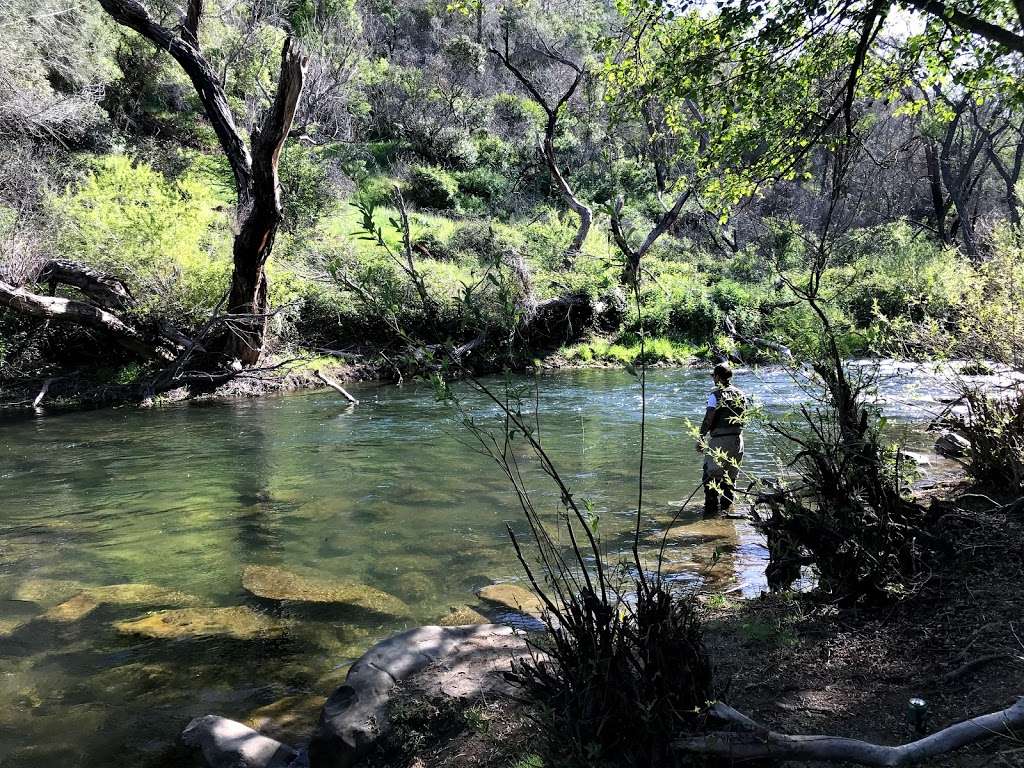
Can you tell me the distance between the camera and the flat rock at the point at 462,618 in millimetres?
5633

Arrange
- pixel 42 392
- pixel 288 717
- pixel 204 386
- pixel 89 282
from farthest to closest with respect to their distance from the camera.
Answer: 1. pixel 204 386
2. pixel 89 282
3. pixel 42 392
4. pixel 288 717

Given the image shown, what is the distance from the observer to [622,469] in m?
10.9

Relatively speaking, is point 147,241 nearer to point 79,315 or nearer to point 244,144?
point 79,315

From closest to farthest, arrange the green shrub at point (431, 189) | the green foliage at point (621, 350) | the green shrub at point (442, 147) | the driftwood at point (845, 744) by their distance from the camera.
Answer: the driftwood at point (845, 744) → the green foliage at point (621, 350) → the green shrub at point (431, 189) → the green shrub at point (442, 147)

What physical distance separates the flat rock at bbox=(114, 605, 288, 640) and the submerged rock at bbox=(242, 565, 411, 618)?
41 cm

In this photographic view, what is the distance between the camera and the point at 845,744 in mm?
2574

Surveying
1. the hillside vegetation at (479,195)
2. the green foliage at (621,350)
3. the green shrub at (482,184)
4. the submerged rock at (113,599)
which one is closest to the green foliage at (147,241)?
the hillside vegetation at (479,195)

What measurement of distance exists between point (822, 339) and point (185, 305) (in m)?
15.7

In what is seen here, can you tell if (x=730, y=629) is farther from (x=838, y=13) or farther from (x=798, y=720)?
(x=838, y=13)

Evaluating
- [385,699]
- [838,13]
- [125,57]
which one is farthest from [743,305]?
[125,57]

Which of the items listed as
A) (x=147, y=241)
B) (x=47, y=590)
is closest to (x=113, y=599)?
(x=47, y=590)

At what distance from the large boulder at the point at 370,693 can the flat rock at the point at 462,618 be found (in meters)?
1.20

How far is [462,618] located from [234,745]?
217cm

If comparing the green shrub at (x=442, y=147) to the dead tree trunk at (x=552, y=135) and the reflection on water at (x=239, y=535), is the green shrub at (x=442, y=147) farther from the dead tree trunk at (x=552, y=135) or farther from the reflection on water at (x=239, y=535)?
the reflection on water at (x=239, y=535)
